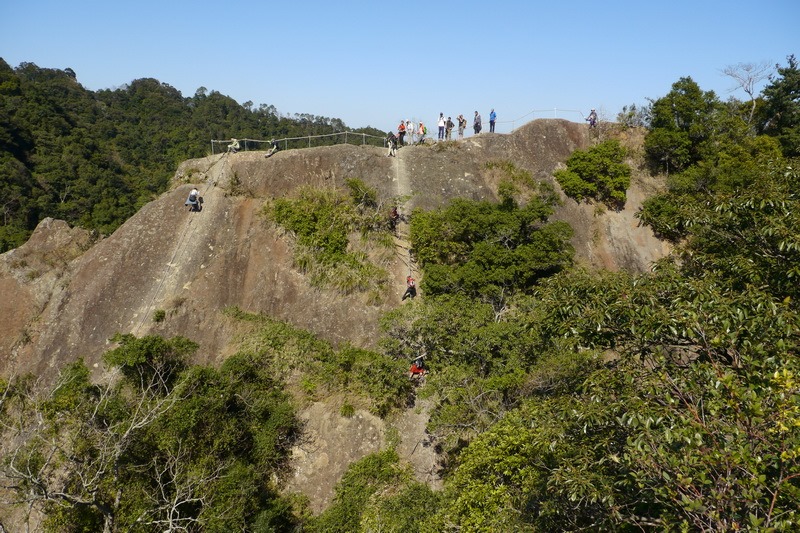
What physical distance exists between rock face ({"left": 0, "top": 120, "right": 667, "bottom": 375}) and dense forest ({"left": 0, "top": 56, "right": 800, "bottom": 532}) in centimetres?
→ 127

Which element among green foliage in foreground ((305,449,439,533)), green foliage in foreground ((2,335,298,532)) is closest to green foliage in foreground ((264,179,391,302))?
green foliage in foreground ((2,335,298,532))

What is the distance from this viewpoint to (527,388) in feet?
52.5

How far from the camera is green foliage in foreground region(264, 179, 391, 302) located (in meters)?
22.1

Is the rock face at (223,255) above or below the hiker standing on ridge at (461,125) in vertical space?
below

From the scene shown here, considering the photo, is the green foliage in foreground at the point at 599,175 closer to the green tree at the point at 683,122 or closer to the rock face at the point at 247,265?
the rock face at the point at 247,265

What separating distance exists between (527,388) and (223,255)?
14500 millimetres

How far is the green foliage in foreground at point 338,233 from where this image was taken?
22141 millimetres

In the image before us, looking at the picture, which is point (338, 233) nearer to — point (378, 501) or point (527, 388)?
point (527, 388)

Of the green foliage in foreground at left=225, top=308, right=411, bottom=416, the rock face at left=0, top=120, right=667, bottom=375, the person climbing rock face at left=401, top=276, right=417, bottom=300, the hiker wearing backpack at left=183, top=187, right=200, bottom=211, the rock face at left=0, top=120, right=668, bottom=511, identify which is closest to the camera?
the green foliage in foreground at left=225, top=308, right=411, bottom=416

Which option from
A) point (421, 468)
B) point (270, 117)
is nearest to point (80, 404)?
point (421, 468)

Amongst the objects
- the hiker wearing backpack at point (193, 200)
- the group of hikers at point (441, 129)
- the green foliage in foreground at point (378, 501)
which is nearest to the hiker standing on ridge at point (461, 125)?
the group of hikers at point (441, 129)

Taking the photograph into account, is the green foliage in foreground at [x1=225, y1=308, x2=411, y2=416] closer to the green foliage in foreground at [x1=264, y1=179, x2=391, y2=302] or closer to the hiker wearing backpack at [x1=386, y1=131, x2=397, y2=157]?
the green foliage in foreground at [x1=264, y1=179, x2=391, y2=302]

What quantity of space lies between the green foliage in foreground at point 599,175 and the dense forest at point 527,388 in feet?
0.41

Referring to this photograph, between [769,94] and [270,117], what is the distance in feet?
208
